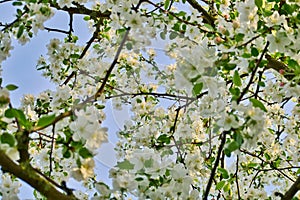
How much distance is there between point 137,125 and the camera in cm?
313

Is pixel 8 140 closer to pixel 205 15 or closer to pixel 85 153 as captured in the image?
pixel 85 153

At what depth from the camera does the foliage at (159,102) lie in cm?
158

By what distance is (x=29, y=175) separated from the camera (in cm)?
152

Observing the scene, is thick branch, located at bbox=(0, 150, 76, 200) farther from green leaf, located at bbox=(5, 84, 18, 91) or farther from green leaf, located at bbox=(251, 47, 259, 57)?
green leaf, located at bbox=(251, 47, 259, 57)

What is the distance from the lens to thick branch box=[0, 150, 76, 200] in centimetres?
150

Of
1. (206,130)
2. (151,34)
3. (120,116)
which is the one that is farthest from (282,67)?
(120,116)

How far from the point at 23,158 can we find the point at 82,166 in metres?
0.19

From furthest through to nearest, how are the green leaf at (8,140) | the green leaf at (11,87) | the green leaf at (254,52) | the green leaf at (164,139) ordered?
the green leaf at (164,139) → the green leaf at (254,52) → the green leaf at (11,87) → the green leaf at (8,140)

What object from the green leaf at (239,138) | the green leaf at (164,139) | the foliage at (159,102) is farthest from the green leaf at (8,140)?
the green leaf at (164,139)

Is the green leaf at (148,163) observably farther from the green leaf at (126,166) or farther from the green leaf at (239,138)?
the green leaf at (239,138)

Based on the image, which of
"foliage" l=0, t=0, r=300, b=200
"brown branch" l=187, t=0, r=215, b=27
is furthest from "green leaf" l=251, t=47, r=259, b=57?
"brown branch" l=187, t=0, r=215, b=27

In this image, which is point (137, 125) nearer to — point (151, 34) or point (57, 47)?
point (57, 47)

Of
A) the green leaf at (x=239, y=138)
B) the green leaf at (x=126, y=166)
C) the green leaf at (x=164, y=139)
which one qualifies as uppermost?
the green leaf at (x=164, y=139)

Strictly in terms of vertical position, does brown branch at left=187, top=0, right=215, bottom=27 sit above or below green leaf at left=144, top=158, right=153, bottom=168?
above
